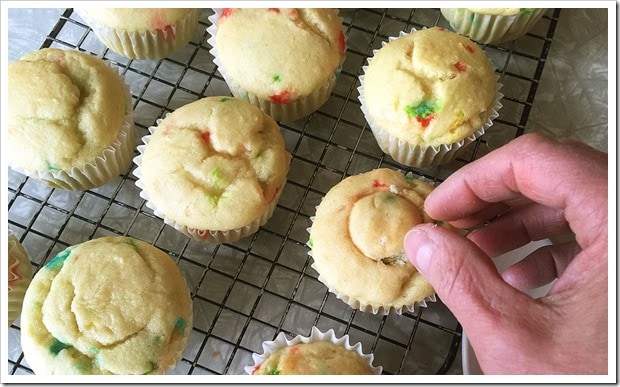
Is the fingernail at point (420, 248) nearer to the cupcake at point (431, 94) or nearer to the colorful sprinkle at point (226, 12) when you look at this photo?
the cupcake at point (431, 94)

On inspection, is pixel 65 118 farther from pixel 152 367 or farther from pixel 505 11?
pixel 505 11

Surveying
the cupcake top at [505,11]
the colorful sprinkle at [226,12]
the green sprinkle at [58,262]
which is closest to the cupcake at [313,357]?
the green sprinkle at [58,262]

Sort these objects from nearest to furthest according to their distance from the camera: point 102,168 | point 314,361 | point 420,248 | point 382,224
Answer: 1. point 420,248
2. point 314,361
3. point 382,224
4. point 102,168

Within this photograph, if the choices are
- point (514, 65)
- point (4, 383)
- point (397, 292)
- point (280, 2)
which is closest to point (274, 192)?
point (397, 292)

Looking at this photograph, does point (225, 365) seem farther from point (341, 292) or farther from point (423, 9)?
point (423, 9)

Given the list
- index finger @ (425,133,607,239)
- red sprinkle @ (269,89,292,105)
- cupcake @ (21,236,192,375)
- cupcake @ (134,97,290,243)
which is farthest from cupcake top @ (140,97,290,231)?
index finger @ (425,133,607,239)

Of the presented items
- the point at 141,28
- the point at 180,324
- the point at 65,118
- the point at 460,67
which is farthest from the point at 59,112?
the point at 460,67

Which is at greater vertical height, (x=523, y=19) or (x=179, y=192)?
(x=523, y=19)
